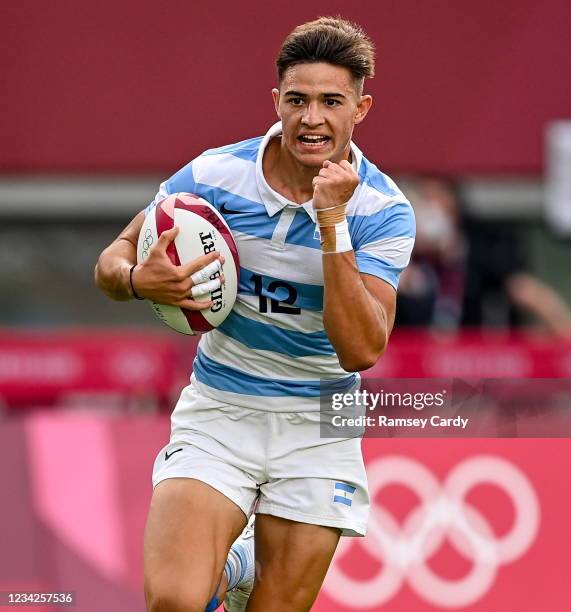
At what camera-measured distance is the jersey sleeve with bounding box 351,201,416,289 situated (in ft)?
16.7

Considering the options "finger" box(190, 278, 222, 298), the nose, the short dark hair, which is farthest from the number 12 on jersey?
the short dark hair

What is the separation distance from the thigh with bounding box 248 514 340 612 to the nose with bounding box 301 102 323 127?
1.42 m

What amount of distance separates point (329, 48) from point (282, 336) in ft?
3.34

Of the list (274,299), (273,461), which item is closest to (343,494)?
(273,461)

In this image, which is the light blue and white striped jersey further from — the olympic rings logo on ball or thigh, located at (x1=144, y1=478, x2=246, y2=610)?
the olympic rings logo on ball

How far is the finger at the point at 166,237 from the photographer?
5016 mm

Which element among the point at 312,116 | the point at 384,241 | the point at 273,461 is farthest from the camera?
the point at 273,461

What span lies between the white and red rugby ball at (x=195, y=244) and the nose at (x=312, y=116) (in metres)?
0.47

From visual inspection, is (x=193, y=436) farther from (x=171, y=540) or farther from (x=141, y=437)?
(x=141, y=437)

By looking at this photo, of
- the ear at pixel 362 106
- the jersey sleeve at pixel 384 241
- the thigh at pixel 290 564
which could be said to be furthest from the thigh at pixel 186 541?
the ear at pixel 362 106

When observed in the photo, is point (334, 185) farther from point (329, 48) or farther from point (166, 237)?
point (166, 237)

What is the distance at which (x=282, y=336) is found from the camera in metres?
5.25

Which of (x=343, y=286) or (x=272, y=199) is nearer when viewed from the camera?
(x=343, y=286)

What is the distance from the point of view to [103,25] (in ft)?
46.2
